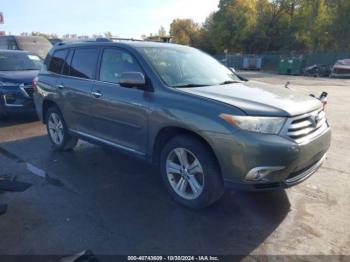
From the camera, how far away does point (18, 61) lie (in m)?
Result: 9.55

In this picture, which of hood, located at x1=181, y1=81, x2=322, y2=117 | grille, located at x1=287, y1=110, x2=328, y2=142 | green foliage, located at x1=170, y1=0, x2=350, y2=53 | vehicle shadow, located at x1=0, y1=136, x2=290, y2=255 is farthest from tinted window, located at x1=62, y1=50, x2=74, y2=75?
green foliage, located at x1=170, y1=0, x2=350, y2=53

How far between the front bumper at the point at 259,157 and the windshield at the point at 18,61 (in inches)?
302

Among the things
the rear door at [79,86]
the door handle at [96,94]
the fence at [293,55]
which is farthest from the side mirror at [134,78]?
the fence at [293,55]

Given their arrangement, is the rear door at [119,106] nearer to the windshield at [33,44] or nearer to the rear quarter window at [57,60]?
the rear quarter window at [57,60]

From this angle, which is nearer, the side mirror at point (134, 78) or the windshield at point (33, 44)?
the side mirror at point (134, 78)

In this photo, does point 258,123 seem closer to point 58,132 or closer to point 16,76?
point 58,132

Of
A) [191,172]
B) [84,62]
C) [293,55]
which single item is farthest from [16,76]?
[293,55]

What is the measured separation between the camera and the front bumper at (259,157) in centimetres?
329

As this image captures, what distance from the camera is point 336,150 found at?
6250 millimetres

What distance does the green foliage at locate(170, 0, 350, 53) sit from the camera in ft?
152

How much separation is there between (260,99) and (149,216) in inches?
68.8

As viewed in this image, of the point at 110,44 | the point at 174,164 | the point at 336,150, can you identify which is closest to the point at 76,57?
the point at 110,44

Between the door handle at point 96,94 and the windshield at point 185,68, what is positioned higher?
the windshield at point 185,68

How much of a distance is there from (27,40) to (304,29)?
153 ft
